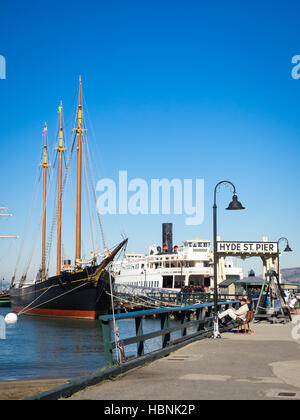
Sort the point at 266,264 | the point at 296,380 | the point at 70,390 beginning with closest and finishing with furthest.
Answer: the point at 70,390 < the point at 296,380 < the point at 266,264

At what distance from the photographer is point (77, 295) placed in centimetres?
5381

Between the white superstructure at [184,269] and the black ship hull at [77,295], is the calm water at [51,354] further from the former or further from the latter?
the white superstructure at [184,269]

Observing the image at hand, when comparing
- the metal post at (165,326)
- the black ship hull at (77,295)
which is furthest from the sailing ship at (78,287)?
the metal post at (165,326)

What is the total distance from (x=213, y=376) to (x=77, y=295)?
45.3 meters

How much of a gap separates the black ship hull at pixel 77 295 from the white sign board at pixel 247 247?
12977mm

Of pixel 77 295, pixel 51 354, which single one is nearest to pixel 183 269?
pixel 77 295

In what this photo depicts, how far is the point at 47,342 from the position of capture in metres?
31.7

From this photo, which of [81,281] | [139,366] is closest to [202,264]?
[81,281]

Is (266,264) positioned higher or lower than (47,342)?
higher

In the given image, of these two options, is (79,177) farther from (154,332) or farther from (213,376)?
(213,376)

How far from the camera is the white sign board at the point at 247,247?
56.8 meters

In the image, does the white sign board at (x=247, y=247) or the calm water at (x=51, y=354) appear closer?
the calm water at (x=51, y=354)
